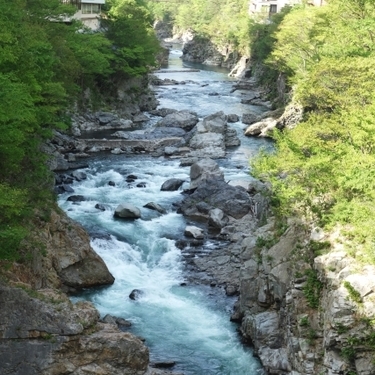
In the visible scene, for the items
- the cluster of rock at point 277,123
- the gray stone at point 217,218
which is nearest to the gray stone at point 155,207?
the gray stone at point 217,218

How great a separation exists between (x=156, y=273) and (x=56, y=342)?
8.74 metres

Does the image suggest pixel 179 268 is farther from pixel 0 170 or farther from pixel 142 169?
pixel 142 169

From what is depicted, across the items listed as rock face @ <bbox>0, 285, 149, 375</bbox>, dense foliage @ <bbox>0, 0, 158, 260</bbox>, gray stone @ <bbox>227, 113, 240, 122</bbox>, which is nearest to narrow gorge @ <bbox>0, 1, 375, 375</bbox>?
rock face @ <bbox>0, 285, 149, 375</bbox>

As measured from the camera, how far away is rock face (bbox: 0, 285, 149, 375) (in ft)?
46.0

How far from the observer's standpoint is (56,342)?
46.9ft

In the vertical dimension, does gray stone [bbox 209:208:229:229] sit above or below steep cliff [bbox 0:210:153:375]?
below

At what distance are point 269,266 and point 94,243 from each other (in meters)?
9.08

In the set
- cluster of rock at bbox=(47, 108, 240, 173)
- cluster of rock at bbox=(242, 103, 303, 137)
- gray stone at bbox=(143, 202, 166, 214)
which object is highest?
cluster of rock at bbox=(242, 103, 303, 137)

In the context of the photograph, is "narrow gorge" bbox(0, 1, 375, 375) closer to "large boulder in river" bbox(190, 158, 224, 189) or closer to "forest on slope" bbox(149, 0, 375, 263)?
"large boulder in river" bbox(190, 158, 224, 189)

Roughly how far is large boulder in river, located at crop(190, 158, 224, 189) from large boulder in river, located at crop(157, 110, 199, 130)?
39.1 feet

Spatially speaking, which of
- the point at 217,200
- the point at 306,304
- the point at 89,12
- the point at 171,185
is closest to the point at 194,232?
the point at 217,200

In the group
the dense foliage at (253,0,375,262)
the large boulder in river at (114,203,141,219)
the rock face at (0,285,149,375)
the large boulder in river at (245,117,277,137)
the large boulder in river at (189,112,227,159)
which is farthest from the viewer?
the large boulder in river at (245,117,277,137)

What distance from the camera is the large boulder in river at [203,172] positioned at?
31.9 m

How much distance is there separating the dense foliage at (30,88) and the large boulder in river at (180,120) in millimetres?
6560
